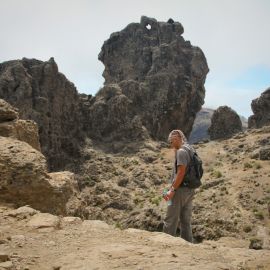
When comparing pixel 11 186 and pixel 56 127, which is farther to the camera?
pixel 56 127

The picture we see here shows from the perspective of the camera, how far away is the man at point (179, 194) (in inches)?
368

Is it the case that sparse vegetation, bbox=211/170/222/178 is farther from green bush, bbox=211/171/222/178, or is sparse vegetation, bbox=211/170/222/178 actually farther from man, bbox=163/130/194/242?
man, bbox=163/130/194/242

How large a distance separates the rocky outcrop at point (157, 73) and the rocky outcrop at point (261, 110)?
33.5 ft

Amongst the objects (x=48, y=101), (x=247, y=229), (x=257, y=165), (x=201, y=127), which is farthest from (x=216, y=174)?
(x=201, y=127)

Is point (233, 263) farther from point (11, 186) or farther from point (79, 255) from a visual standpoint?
point (11, 186)

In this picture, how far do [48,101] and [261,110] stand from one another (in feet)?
103

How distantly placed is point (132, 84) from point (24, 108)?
19342 millimetres

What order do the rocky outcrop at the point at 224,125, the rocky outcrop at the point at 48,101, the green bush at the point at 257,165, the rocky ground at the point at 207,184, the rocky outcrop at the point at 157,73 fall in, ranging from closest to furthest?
1. the rocky ground at the point at 207,184
2. the green bush at the point at 257,165
3. the rocky outcrop at the point at 48,101
4. the rocky outcrop at the point at 157,73
5. the rocky outcrop at the point at 224,125

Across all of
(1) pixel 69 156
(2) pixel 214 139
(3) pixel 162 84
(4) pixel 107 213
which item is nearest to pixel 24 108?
(1) pixel 69 156

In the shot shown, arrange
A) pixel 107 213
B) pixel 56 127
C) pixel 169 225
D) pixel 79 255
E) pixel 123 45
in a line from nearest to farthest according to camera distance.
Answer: pixel 79 255 → pixel 169 225 → pixel 107 213 → pixel 56 127 → pixel 123 45

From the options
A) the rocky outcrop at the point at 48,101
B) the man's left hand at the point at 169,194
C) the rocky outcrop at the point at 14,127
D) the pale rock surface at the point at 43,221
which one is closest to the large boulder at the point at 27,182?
the pale rock surface at the point at 43,221

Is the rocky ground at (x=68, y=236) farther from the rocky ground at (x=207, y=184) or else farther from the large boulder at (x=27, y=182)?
the rocky ground at (x=207, y=184)

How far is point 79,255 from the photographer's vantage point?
6.83 meters

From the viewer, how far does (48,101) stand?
51.5m
